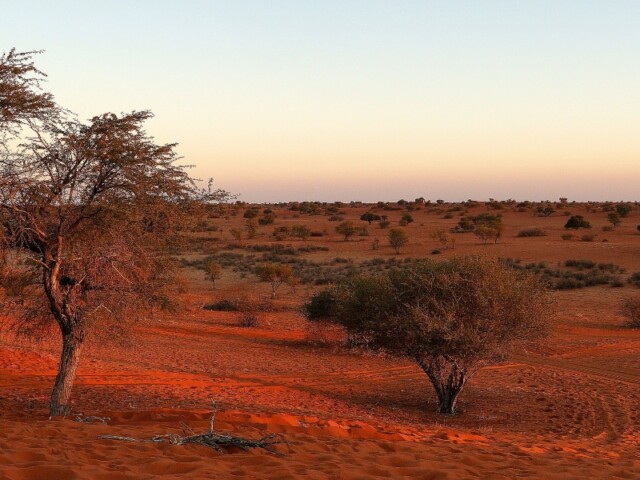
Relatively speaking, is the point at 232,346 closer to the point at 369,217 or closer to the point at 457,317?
the point at 457,317

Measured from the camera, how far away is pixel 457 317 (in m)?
14.4

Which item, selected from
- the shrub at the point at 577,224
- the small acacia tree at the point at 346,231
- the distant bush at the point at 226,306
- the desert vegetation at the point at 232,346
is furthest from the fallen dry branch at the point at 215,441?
the shrub at the point at 577,224

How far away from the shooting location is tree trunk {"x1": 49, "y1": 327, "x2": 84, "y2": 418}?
10883 millimetres

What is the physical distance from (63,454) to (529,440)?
27.8 ft

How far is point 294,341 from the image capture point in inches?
956

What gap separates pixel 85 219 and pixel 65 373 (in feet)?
9.46

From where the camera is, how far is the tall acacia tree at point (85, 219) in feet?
32.6

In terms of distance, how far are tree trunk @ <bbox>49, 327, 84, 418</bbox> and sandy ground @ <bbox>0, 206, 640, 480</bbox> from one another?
0.71 m

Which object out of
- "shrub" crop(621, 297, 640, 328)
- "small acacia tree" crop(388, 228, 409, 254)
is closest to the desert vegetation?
"shrub" crop(621, 297, 640, 328)

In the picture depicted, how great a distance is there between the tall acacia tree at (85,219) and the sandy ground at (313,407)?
1359 mm

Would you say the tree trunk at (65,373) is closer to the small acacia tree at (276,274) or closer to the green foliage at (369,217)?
the small acacia tree at (276,274)

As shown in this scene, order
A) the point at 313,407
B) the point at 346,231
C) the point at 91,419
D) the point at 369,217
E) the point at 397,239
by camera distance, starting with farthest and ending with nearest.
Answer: the point at 369,217 → the point at 346,231 → the point at 397,239 → the point at 313,407 → the point at 91,419

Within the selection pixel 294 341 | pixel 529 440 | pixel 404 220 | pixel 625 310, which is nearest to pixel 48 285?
pixel 529 440

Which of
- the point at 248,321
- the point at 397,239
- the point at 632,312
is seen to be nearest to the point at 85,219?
the point at 248,321
